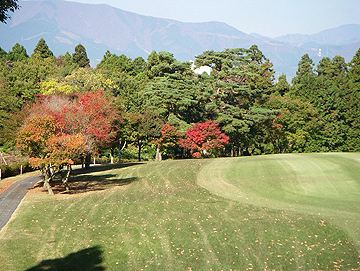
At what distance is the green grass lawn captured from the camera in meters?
14.3

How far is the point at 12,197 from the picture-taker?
24344 mm

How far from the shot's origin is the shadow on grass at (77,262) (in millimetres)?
13310

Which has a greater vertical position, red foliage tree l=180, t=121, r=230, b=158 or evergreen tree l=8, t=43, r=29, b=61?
evergreen tree l=8, t=43, r=29, b=61

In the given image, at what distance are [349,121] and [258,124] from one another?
795 inches

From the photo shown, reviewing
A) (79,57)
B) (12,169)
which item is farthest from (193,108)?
(79,57)

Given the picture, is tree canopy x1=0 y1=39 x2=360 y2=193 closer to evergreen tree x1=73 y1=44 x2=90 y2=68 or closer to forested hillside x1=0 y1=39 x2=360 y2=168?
forested hillside x1=0 y1=39 x2=360 y2=168

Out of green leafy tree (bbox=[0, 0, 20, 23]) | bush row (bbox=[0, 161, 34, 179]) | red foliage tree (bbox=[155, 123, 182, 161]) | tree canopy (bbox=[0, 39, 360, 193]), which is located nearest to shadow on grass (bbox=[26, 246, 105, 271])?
green leafy tree (bbox=[0, 0, 20, 23])

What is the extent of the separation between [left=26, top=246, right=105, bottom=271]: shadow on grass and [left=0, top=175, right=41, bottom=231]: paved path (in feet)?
17.4

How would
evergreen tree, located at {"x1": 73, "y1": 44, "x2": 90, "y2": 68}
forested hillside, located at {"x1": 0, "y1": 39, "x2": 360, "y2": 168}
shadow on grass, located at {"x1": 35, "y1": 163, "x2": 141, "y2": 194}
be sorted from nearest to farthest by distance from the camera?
shadow on grass, located at {"x1": 35, "y1": 163, "x2": 141, "y2": 194} → forested hillside, located at {"x1": 0, "y1": 39, "x2": 360, "y2": 168} → evergreen tree, located at {"x1": 73, "y1": 44, "x2": 90, "y2": 68}

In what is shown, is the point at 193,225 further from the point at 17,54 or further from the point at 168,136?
the point at 17,54

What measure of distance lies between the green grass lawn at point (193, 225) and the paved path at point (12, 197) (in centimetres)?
69

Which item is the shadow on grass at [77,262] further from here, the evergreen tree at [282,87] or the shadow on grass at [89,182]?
the evergreen tree at [282,87]

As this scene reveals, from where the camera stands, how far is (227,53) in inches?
2349

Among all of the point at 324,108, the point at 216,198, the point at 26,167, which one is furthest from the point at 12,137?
the point at 324,108
